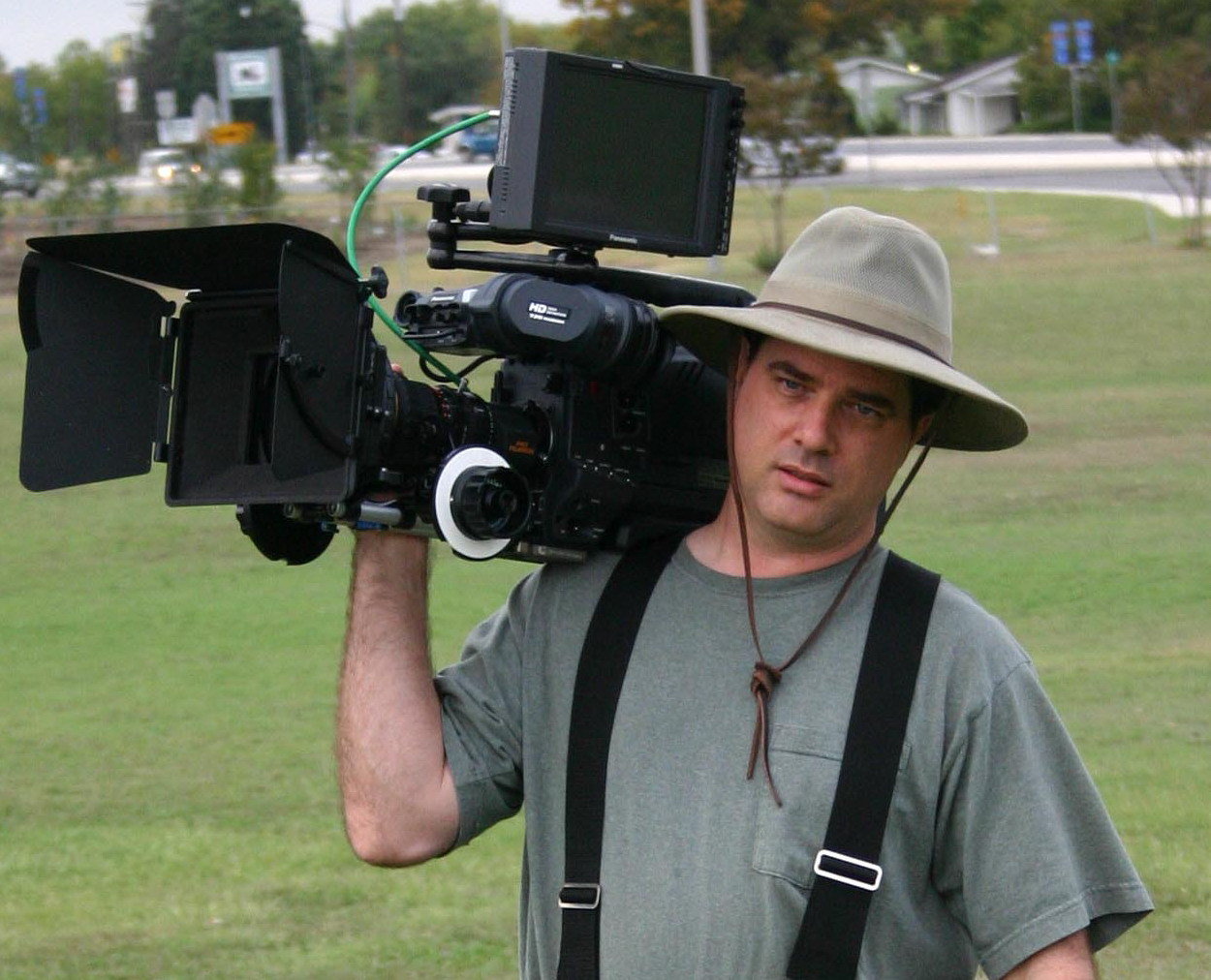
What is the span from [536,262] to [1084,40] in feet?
197

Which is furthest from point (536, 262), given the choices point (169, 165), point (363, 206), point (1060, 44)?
point (1060, 44)

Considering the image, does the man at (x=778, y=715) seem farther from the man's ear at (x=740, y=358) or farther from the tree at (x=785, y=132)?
the tree at (x=785, y=132)

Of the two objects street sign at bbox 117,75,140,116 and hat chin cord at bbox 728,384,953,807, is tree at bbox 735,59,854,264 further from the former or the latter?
street sign at bbox 117,75,140,116

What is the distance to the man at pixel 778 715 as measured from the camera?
2482mm

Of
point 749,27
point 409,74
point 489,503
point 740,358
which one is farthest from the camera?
point 409,74

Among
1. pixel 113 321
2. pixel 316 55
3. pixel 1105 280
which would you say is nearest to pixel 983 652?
pixel 113 321

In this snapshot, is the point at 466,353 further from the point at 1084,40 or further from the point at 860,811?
the point at 1084,40

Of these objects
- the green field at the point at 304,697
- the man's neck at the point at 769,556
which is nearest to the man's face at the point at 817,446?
the man's neck at the point at 769,556

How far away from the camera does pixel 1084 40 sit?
197 feet

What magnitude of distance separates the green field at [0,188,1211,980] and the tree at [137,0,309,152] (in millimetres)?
57979

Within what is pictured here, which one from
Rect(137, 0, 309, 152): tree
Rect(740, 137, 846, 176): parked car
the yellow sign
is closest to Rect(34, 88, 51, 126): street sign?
Rect(137, 0, 309, 152): tree

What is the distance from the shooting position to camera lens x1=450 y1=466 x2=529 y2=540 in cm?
267

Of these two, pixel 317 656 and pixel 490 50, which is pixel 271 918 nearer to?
pixel 317 656

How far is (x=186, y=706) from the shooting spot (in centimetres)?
846
